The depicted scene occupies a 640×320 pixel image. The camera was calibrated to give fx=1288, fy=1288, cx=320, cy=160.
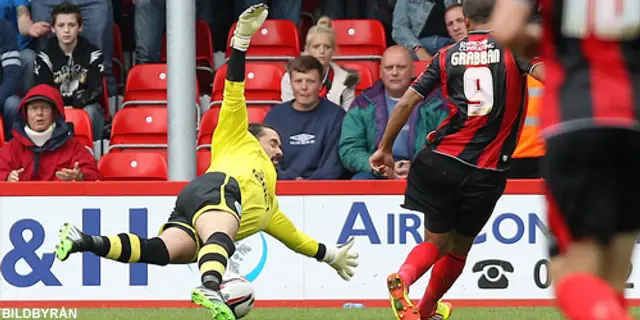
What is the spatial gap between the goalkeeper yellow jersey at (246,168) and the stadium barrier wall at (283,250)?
1.65m

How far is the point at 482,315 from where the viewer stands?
27.4 feet

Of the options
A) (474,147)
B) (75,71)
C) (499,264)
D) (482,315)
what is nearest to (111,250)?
(474,147)

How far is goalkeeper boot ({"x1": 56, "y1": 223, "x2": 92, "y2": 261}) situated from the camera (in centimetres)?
682

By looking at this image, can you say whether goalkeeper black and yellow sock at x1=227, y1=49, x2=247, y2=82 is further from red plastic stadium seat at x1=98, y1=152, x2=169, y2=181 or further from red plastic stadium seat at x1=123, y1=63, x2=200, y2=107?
red plastic stadium seat at x1=123, y1=63, x2=200, y2=107

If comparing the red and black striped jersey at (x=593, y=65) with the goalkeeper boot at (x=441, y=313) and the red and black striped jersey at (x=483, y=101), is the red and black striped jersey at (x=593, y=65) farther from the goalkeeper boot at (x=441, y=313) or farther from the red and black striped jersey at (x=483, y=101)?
the goalkeeper boot at (x=441, y=313)

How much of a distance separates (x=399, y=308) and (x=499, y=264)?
2251mm

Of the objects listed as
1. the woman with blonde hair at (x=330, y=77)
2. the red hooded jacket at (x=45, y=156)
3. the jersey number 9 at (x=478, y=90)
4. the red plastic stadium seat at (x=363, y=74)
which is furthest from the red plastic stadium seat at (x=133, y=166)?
the jersey number 9 at (x=478, y=90)

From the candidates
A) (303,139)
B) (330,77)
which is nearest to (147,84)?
(330,77)

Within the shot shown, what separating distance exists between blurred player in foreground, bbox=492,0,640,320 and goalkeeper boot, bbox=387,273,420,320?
3.37m

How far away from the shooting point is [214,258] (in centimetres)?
668

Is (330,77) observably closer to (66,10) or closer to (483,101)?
(66,10)

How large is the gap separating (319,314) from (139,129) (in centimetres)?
363

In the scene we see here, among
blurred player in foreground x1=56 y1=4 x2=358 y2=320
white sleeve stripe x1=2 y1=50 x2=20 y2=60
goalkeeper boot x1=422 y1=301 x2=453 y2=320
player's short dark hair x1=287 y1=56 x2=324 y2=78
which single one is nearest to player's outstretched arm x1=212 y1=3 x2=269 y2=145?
blurred player in foreground x1=56 y1=4 x2=358 y2=320

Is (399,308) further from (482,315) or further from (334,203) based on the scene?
(334,203)
